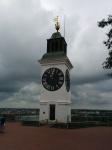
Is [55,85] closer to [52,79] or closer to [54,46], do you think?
[52,79]

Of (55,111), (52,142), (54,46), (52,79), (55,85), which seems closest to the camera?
(52,142)

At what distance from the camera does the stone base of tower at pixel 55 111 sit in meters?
Answer: 27.4

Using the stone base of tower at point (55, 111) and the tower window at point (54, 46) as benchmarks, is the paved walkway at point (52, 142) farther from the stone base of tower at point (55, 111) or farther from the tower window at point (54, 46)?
the tower window at point (54, 46)

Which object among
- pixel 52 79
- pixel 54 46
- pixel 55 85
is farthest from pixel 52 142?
pixel 54 46

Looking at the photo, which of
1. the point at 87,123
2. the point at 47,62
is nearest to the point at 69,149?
the point at 87,123

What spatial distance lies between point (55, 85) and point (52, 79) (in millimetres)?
927

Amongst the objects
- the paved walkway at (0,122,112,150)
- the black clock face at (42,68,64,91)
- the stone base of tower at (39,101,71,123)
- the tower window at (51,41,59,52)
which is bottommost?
the paved walkway at (0,122,112,150)

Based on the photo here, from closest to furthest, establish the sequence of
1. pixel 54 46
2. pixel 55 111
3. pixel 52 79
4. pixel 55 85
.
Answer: pixel 55 111, pixel 55 85, pixel 52 79, pixel 54 46

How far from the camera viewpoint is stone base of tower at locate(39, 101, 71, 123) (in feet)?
89.8

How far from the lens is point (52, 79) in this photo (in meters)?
28.7

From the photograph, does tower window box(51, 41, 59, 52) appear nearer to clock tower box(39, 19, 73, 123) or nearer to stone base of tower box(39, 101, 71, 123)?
clock tower box(39, 19, 73, 123)

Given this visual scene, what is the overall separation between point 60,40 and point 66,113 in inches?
405

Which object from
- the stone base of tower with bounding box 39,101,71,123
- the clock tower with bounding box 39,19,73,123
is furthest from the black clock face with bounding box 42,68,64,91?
the stone base of tower with bounding box 39,101,71,123

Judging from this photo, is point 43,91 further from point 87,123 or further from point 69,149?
point 69,149
